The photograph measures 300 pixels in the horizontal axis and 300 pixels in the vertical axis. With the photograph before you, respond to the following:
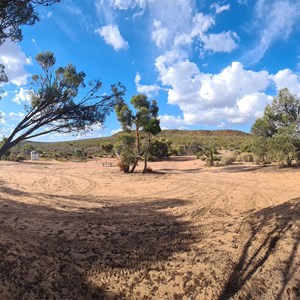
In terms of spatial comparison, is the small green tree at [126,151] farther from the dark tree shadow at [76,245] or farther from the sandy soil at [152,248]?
the dark tree shadow at [76,245]

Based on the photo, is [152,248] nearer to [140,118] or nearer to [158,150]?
[140,118]

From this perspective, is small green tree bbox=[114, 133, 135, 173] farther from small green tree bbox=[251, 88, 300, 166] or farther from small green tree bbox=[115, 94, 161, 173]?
small green tree bbox=[251, 88, 300, 166]

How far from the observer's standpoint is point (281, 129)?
60.1ft

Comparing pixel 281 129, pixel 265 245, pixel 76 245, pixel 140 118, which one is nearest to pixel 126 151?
pixel 140 118

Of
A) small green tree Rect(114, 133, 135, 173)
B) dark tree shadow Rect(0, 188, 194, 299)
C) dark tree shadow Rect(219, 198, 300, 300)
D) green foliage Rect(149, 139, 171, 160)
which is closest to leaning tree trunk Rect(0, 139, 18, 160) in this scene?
dark tree shadow Rect(0, 188, 194, 299)

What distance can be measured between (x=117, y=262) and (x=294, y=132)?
51.7 ft

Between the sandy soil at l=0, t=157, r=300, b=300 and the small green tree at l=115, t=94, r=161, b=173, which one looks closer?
the sandy soil at l=0, t=157, r=300, b=300

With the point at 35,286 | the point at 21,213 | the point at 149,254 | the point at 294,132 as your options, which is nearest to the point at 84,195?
the point at 21,213

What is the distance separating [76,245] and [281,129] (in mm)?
15999

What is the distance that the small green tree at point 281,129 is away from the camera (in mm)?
17766

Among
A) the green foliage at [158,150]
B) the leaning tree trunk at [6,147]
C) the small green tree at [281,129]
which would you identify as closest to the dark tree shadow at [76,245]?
the leaning tree trunk at [6,147]

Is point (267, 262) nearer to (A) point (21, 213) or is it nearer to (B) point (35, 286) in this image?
(B) point (35, 286)

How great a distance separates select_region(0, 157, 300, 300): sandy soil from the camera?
14.6 ft

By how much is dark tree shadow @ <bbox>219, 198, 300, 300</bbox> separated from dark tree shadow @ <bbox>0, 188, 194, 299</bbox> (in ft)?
4.01
